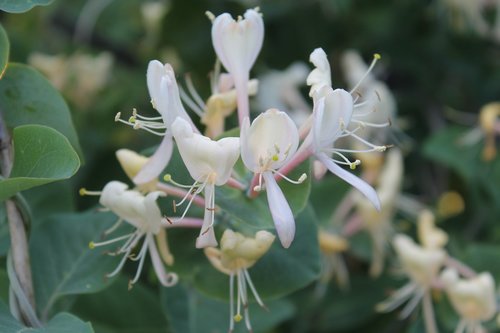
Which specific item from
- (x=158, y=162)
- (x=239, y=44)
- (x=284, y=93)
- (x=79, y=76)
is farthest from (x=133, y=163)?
(x=79, y=76)

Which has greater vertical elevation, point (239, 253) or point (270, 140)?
point (270, 140)

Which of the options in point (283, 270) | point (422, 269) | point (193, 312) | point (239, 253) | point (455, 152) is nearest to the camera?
point (239, 253)

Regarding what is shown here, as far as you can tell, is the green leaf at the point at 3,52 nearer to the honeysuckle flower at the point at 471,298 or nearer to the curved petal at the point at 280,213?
the curved petal at the point at 280,213

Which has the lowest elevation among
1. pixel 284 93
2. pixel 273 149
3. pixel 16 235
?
pixel 284 93

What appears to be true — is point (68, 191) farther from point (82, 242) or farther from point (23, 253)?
point (23, 253)

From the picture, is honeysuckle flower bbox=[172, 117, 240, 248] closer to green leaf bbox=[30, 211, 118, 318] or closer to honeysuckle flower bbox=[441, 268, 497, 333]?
green leaf bbox=[30, 211, 118, 318]

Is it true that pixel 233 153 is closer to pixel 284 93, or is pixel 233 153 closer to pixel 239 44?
pixel 239 44

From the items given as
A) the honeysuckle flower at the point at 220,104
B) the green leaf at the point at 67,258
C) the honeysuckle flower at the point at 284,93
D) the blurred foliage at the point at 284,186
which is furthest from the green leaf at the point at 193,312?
the honeysuckle flower at the point at 284,93

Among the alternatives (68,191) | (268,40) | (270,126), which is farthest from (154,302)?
(268,40)
